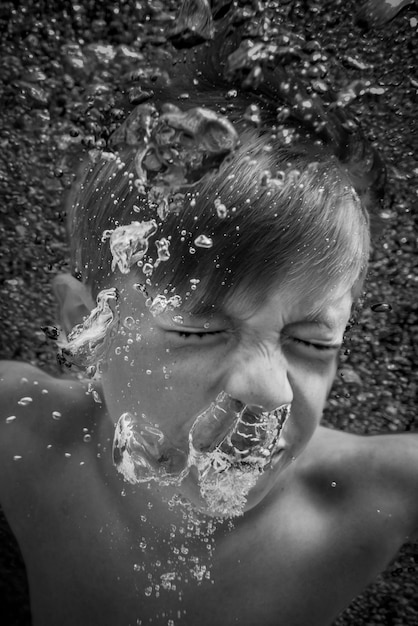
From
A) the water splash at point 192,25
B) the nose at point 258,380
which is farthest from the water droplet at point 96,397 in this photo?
the water splash at point 192,25

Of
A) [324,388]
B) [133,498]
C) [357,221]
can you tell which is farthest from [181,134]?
[133,498]

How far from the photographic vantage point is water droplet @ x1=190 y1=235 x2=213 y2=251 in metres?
1.11

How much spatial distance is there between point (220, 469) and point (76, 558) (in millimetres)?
631

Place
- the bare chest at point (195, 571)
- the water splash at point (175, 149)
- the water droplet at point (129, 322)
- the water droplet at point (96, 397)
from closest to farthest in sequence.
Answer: the water splash at point (175, 149)
the water droplet at point (129, 322)
the bare chest at point (195, 571)
the water droplet at point (96, 397)

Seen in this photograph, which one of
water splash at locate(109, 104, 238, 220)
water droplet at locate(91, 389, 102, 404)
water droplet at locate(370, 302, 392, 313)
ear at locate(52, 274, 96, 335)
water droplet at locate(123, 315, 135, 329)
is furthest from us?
water droplet at locate(370, 302, 392, 313)

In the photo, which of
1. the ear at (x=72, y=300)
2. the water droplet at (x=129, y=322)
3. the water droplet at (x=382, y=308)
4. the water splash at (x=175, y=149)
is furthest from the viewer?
the water droplet at (x=382, y=308)

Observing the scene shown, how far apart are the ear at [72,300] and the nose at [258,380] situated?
41cm

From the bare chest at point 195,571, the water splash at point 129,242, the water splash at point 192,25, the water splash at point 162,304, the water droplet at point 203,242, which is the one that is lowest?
the bare chest at point 195,571

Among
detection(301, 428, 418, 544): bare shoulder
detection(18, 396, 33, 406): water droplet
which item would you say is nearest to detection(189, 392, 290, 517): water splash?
detection(301, 428, 418, 544): bare shoulder

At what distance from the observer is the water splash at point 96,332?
129 centimetres

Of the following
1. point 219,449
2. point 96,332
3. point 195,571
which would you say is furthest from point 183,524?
point 96,332

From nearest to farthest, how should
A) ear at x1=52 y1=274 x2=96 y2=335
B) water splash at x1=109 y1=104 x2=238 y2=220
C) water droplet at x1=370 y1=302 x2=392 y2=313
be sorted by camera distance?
water splash at x1=109 y1=104 x2=238 y2=220 < ear at x1=52 y1=274 x2=96 y2=335 < water droplet at x1=370 y1=302 x2=392 y2=313

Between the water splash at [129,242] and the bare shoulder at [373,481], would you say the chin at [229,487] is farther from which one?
the water splash at [129,242]

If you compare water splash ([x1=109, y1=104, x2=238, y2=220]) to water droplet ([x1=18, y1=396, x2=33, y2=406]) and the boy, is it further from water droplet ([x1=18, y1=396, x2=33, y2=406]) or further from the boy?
water droplet ([x1=18, y1=396, x2=33, y2=406])
